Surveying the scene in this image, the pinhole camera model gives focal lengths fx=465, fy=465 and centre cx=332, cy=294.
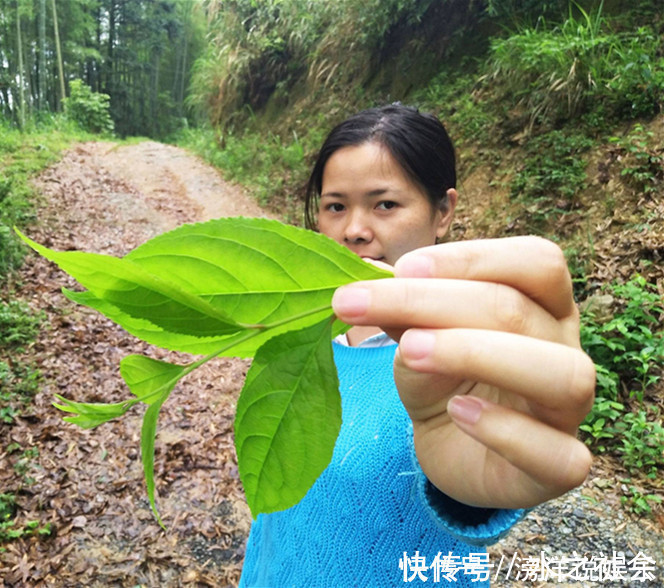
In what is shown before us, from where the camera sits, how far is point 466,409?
0.47 metres

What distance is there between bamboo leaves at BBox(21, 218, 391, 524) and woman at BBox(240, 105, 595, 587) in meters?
0.05

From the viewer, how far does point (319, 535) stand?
1066 mm

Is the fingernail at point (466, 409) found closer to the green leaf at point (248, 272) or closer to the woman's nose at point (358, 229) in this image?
the green leaf at point (248, 272)

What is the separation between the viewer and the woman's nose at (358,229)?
110 cm

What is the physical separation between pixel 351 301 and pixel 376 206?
752mm

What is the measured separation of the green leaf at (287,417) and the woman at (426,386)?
7 cm

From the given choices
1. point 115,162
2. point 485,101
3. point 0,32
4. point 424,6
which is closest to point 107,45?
point 0,32

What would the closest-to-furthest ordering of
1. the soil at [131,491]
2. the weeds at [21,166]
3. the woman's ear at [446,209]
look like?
the woman's ear at [446,209], the soil at [131,491], the weeds at [21,166]

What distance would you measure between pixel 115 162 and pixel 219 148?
2340 mm

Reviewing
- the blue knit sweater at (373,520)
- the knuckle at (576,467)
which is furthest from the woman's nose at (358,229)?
the knuckle at (576,467)

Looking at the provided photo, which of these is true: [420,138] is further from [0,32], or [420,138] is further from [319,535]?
[0,32]

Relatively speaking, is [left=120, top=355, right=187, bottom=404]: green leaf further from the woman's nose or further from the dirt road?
the dirt road

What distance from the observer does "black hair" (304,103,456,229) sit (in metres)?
1.19

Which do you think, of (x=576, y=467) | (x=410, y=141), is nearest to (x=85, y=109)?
(x=410, y=141)
